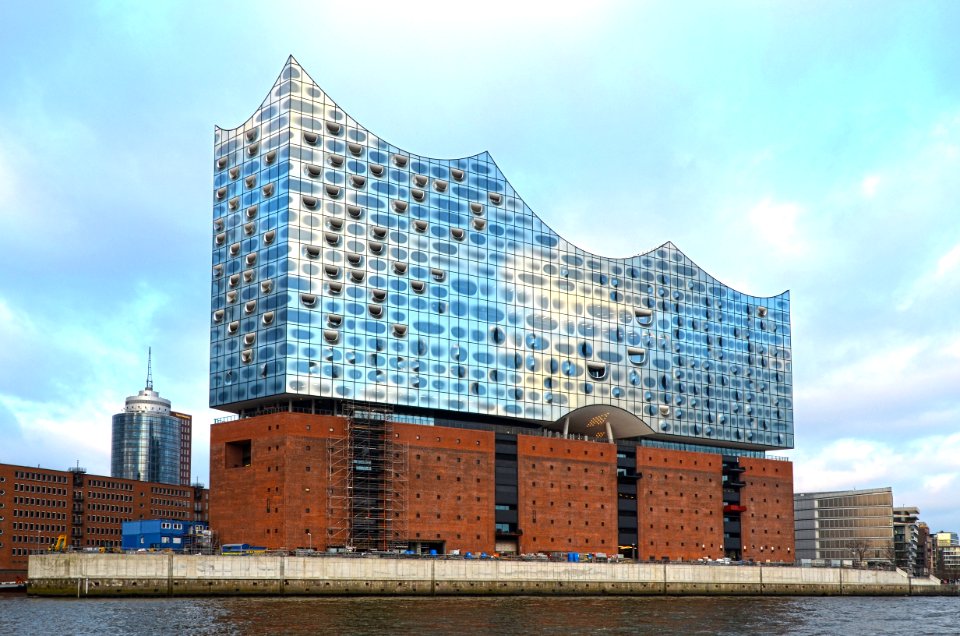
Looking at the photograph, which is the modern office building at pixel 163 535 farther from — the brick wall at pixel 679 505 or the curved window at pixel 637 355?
the curved window at pixel 637 355

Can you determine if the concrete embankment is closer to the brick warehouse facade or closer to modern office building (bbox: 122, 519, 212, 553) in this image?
the brick warehouse facade

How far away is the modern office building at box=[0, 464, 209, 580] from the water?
63718mm

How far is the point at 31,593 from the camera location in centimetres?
10312

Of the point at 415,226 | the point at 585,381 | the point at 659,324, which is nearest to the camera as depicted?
the point at 415,226

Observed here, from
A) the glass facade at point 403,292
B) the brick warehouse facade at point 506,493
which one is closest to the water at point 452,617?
the brick warehouse facade at point 506,493

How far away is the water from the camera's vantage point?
233ft

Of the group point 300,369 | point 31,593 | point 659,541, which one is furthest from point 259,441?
point 659,541

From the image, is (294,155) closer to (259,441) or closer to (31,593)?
(259,441)

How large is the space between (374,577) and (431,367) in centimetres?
2527

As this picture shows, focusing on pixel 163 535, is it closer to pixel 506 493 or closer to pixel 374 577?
pixel 374 577

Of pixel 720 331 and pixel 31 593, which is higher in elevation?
pixel 720 331

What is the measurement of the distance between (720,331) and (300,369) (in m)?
65.1

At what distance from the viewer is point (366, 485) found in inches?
4557

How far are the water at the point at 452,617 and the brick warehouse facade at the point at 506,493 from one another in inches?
535
